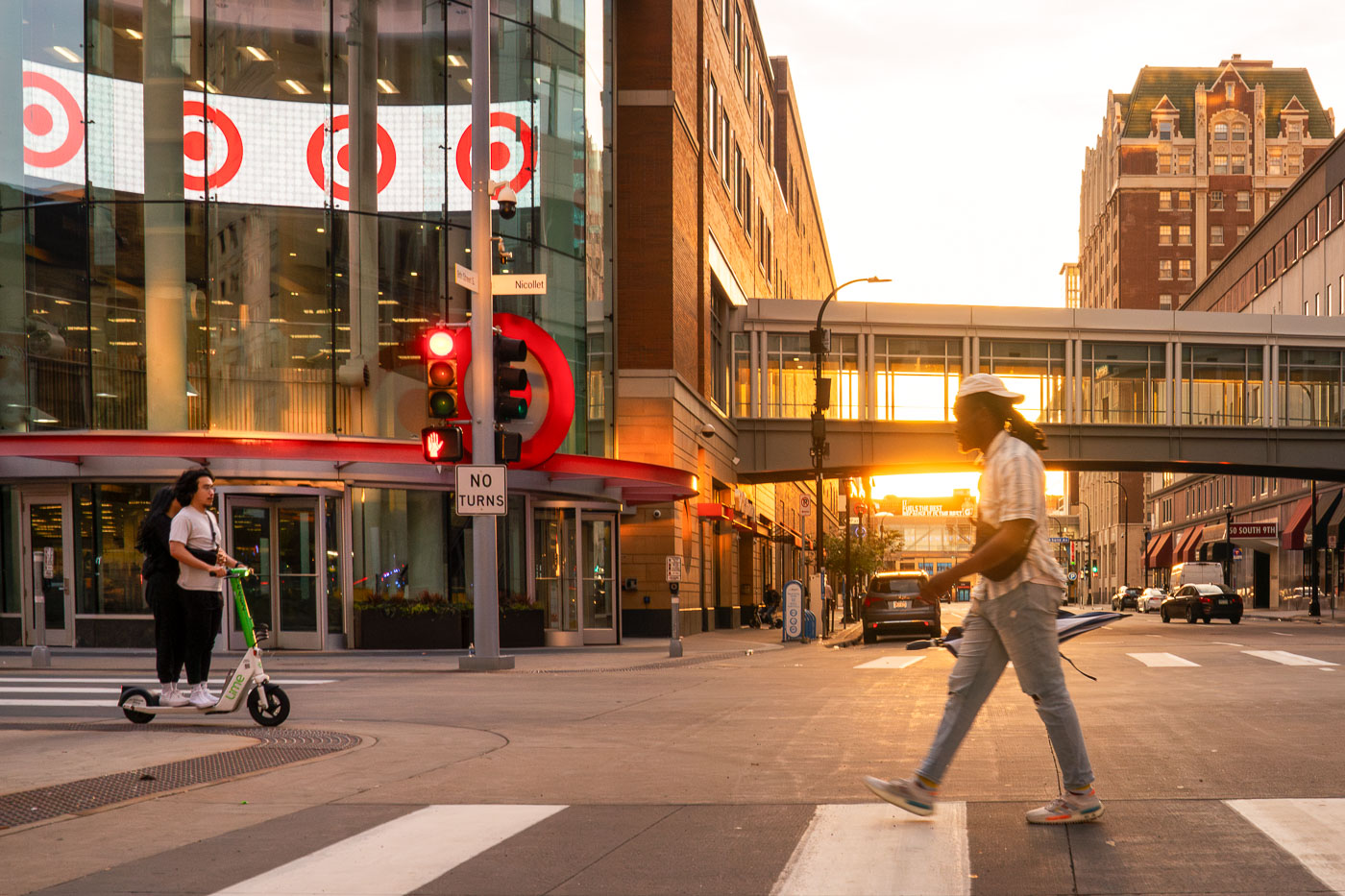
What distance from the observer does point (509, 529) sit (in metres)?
26.1

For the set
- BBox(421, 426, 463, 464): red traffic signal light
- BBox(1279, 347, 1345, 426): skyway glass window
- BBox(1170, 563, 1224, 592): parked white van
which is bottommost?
BBox(1170, 563, 1224, 592): parked white van

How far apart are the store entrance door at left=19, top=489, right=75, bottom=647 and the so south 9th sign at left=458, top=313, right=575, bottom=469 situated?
7.69 meters

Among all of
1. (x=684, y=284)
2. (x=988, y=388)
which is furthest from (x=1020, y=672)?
(x=684, y=284)

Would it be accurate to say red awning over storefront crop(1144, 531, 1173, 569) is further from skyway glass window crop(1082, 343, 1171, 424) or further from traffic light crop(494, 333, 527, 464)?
traffic light crop(494, 333, 527, 464)

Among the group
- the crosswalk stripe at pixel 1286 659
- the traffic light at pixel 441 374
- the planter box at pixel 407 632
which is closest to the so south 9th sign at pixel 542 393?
the planter box at pixel 407 632

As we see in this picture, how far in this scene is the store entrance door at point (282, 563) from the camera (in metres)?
23.5

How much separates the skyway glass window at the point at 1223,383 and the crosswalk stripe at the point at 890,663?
3256 cm

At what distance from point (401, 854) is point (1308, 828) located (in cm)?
357

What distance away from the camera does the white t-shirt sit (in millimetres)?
9820

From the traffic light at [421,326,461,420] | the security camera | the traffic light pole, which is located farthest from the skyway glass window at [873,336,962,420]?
the traffic light at [421,326,461,420]

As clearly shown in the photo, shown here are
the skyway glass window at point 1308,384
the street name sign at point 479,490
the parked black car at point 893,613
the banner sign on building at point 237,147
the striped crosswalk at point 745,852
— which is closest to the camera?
the striped crosswalk at point 745,852

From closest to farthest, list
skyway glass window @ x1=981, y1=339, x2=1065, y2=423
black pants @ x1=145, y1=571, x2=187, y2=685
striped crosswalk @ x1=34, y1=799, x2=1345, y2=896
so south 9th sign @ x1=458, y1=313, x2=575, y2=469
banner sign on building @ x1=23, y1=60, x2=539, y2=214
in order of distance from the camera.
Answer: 1. striped crosswalk @ x1=34, y1=799, x2=1345, y2=896
2. black pants @ x1=145, y1=571, x2=187, y2=685
3. banner sign on building @ x1=23, y1=60, x2=539, y2=214
4. so south 9th sign @ x1=458, y1=313, x2=575, y2=469
5. skyway glass window @ x1=981, y1=339, x2=1065, y2=423

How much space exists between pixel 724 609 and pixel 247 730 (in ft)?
110

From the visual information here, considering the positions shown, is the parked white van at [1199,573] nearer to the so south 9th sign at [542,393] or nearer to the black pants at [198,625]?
the so south 9th sign at [542,393]
